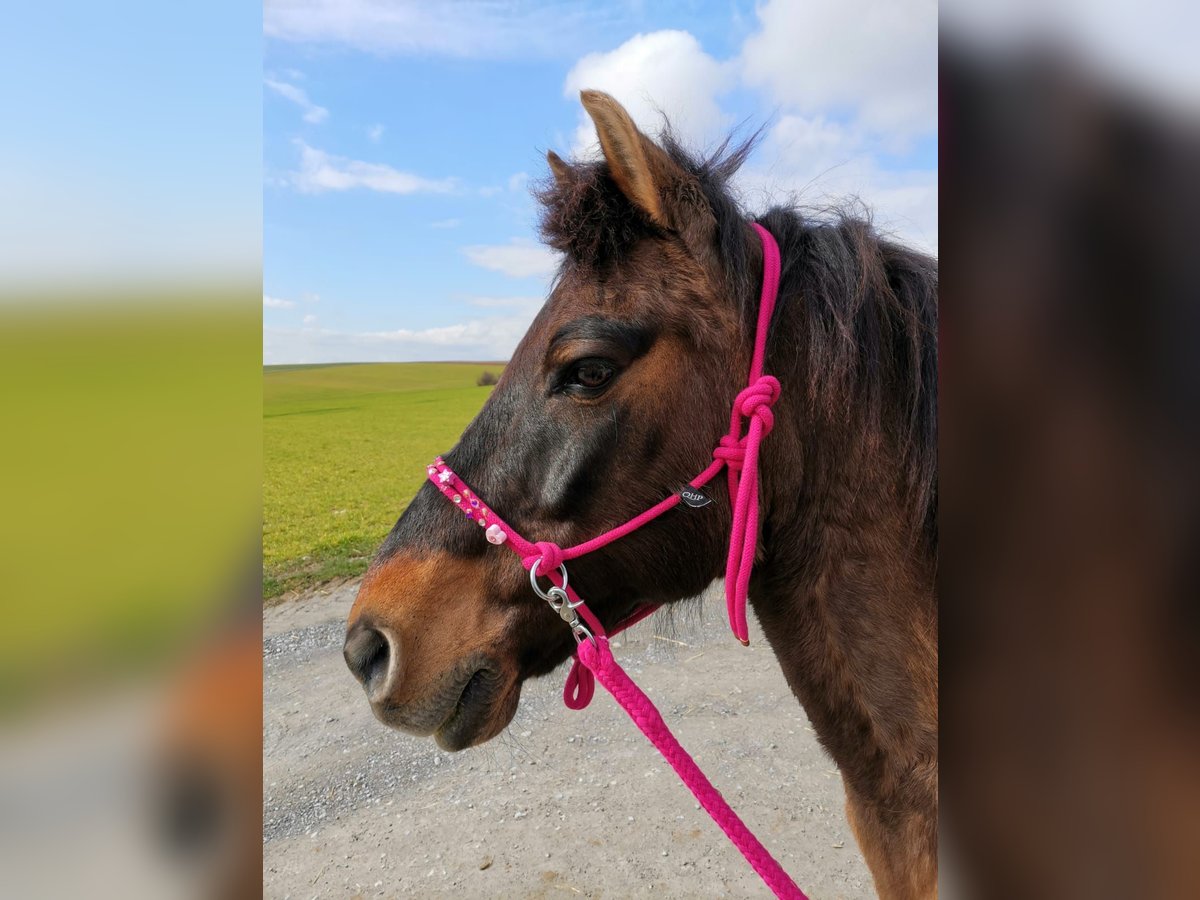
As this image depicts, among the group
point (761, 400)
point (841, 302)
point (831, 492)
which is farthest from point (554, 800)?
point (841, 302)

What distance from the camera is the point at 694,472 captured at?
164 cm

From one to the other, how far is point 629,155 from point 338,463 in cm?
1498

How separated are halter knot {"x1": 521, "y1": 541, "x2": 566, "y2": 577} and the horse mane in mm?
741

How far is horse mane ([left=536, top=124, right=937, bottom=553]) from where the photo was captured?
1610mm

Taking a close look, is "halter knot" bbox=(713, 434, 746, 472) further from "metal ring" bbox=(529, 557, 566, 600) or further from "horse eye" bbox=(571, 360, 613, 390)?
"metal ring" bbox=(529, 557, 566, 600)

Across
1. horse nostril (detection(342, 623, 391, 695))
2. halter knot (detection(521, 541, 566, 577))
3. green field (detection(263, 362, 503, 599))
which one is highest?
halter knot (detection(521, 541, 566, 577))

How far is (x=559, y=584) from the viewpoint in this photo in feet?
5.43

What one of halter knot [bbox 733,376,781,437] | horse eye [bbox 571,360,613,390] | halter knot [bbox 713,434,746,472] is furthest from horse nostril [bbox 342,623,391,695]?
halter knot [bbox 733,376,781,437]

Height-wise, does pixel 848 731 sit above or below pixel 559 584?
below

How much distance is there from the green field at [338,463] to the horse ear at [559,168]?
Result: 1.13 meters
